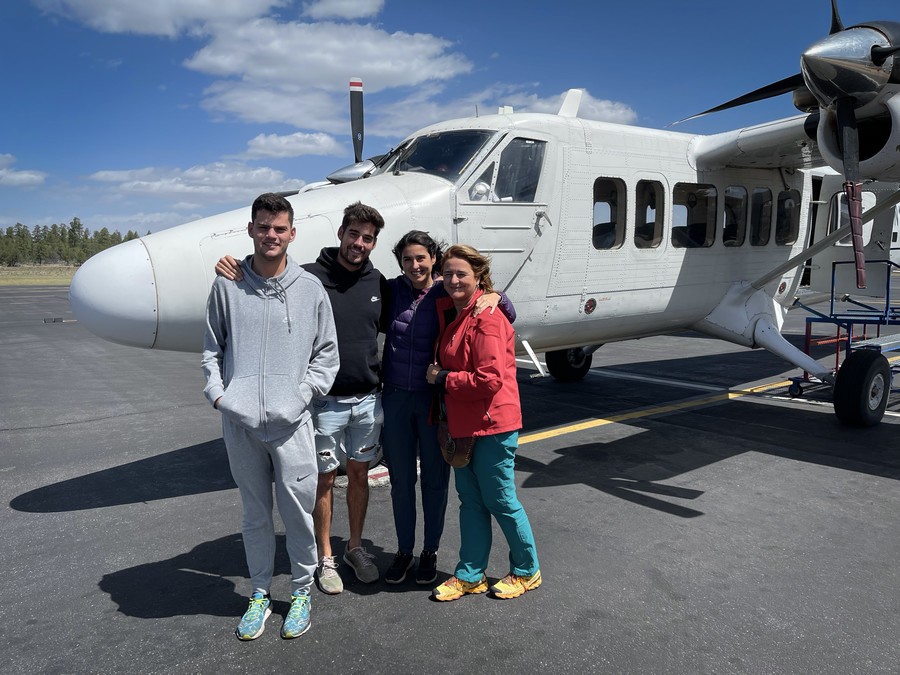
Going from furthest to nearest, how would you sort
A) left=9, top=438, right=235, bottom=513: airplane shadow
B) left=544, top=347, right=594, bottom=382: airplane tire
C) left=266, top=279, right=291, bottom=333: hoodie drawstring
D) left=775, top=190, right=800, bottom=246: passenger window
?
left=544, top=347, right=594, bottom=382: airplane tire → left=775, top=190, right=800, bottom=246: passenger window → left=9, top=438, right=235, bottom=513: airplane shadow → left=266, top=279, right=291, bottom=333: hoodie drawstring

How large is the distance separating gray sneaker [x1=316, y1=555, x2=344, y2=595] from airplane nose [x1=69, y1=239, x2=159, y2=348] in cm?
193

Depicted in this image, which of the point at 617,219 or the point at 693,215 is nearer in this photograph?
the point at 617,219

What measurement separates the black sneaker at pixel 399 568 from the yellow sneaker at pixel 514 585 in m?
0.52

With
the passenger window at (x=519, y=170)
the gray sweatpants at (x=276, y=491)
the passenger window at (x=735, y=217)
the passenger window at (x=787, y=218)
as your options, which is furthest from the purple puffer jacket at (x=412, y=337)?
the passenger window at (x=787, y=218)

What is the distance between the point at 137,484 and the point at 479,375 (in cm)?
372

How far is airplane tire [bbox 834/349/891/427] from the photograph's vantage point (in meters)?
7.22

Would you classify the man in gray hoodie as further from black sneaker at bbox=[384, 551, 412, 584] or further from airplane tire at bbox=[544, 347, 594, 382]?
airplane tire at bbox=[544, 347, 594, 382]

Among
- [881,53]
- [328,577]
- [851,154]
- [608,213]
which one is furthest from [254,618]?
[881,53]

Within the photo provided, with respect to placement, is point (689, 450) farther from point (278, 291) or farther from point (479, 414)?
point (278, 291)

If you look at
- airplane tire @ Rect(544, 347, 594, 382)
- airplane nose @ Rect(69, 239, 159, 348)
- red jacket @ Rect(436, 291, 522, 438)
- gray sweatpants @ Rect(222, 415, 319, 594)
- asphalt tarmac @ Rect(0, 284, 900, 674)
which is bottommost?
asphalt tarmac @ Rect(0, 284, 900, 674)

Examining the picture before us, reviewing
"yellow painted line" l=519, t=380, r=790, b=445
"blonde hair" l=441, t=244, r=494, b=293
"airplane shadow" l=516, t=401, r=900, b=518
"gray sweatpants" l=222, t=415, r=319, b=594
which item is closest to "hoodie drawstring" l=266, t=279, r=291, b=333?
"gray sweatpants" l=222, t=415, r=319, b=594

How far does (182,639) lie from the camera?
10.6 ft

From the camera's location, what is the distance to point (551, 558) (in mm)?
4105

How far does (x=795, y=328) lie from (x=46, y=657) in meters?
19.1
